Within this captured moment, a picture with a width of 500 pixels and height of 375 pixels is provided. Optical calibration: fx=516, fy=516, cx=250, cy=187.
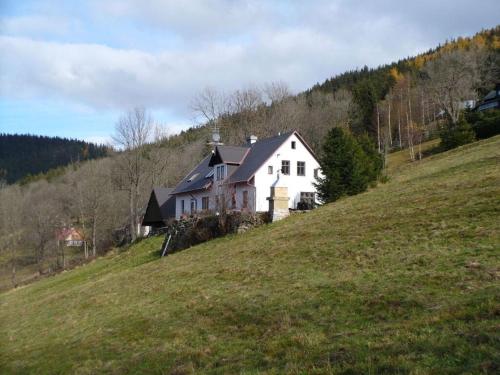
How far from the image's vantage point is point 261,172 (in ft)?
132

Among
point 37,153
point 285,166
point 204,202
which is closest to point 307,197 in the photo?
point 285,166

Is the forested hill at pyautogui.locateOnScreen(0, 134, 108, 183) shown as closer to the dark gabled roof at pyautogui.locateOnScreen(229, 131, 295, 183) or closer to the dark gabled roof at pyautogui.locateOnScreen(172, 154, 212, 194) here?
the dark gabled roof at pyautogui.locateOnScreen(172, 154, 212, 194)

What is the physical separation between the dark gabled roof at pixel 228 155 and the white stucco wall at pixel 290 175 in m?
3.60

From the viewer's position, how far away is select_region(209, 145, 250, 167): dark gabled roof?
140 ft

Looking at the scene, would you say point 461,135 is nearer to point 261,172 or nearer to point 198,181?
point 261,172

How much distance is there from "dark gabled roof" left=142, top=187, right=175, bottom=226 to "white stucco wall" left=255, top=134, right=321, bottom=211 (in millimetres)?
15122

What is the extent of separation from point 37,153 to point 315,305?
17746cm

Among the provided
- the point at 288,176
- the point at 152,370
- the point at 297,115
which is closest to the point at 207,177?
the point at 288,176

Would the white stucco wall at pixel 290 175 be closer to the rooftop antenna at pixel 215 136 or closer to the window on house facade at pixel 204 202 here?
the window on house facade at pixel 204 202

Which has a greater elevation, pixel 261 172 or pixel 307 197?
pixel 261 172

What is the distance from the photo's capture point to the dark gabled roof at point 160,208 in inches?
2105

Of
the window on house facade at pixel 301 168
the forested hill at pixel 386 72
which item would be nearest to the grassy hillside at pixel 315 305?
the window on house facade at pixel 301 168

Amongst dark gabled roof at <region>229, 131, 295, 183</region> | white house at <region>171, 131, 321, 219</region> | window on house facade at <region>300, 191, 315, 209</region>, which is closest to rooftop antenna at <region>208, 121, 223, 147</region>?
white house at <region>171, 131, 321, 219</region>

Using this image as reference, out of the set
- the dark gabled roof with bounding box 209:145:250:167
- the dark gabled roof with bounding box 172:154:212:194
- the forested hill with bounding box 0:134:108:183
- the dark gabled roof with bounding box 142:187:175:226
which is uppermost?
the forested hill with bounding box 0:134:108:183
